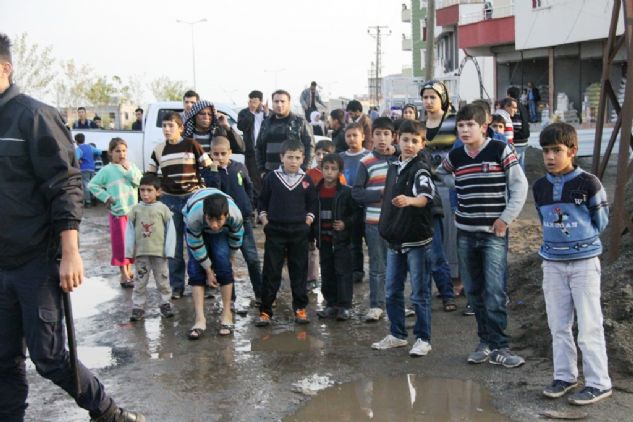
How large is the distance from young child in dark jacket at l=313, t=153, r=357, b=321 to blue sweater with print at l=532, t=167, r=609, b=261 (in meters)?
2.59

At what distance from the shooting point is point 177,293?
829 centimetres

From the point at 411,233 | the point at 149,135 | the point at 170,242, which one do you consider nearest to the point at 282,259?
the point at 170,242

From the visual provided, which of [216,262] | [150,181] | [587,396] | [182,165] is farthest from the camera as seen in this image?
[182,165]

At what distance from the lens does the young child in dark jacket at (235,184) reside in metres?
7.64

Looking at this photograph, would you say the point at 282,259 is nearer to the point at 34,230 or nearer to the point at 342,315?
the point at 342,315

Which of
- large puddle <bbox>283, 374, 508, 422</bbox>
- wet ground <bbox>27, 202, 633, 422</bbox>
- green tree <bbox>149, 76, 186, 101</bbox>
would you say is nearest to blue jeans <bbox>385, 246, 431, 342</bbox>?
wet ground <bbox>27, 202, 633, 422</bbox>

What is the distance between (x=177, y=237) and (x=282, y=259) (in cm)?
150

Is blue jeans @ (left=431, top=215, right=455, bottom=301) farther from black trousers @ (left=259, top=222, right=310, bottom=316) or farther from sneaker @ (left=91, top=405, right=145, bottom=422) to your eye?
sneaker @ (left=91, top=405, right=145, bottom=422)

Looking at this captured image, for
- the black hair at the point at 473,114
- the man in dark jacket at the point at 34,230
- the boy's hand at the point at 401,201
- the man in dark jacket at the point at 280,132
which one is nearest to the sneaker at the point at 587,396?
the boy's hand at the point at 401,201

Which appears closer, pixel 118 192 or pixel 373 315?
pixel 373 315

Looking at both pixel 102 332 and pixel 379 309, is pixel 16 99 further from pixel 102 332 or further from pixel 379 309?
pixel 379 309

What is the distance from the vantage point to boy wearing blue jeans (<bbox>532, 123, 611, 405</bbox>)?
192 inches

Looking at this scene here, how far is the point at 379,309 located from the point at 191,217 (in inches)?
75.6

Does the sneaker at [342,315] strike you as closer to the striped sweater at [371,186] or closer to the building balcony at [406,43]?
the striped sweater at [371,186]
